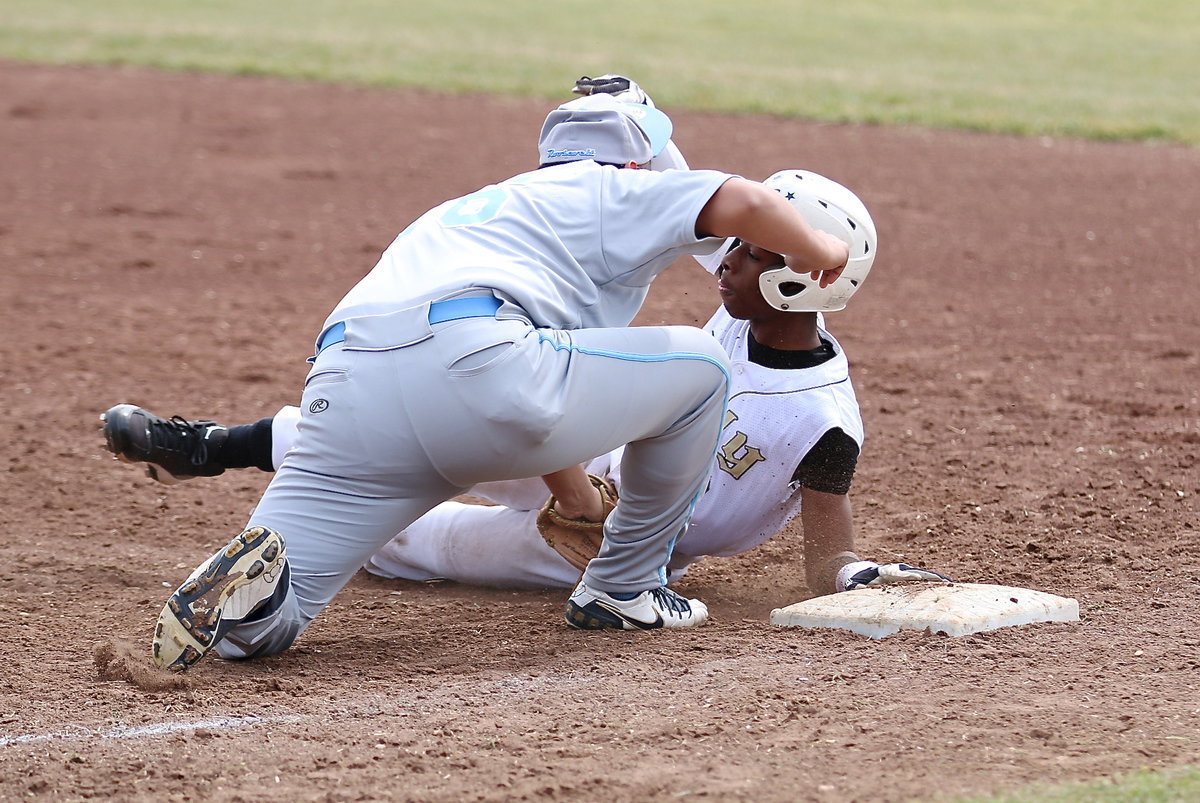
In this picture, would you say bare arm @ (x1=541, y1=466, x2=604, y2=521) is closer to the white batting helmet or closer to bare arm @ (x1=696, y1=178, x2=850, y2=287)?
the white batting helmet

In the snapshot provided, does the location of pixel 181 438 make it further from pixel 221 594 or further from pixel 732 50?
pixel 732 50

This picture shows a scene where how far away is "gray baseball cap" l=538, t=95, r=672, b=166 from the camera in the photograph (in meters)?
3.20

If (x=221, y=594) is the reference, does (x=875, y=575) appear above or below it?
below

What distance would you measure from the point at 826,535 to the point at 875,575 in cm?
19

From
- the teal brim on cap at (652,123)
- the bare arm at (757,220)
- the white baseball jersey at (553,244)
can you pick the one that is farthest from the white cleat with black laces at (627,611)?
the teal brim on cap at (652,123)

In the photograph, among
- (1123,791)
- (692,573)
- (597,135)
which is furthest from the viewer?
(692,573)

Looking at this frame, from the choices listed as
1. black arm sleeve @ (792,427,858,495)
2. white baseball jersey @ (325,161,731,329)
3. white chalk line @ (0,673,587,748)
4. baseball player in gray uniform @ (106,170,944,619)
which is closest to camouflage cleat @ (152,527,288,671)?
white chalk line @ (0,673,587,748)

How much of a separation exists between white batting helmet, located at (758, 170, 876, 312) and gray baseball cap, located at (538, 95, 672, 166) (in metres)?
0.52

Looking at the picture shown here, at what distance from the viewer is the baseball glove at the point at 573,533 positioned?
12.1 feet

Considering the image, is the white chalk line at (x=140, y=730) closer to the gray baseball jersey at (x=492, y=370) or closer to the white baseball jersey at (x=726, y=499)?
the gray baseball jersey at (x=492, y=370)

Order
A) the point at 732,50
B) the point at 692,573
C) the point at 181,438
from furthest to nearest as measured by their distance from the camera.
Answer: the point at 732,50 → the point at 692,573 → the point at 181,438

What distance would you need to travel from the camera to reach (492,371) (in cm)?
284

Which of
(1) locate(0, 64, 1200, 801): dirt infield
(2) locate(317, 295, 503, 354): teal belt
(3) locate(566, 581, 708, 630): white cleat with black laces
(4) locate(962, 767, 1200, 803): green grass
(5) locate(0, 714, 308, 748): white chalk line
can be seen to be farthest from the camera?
(3) locate(566, 581, 708, 630): white cleat with black laces

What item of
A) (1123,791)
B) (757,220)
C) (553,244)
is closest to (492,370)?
(553,244)
